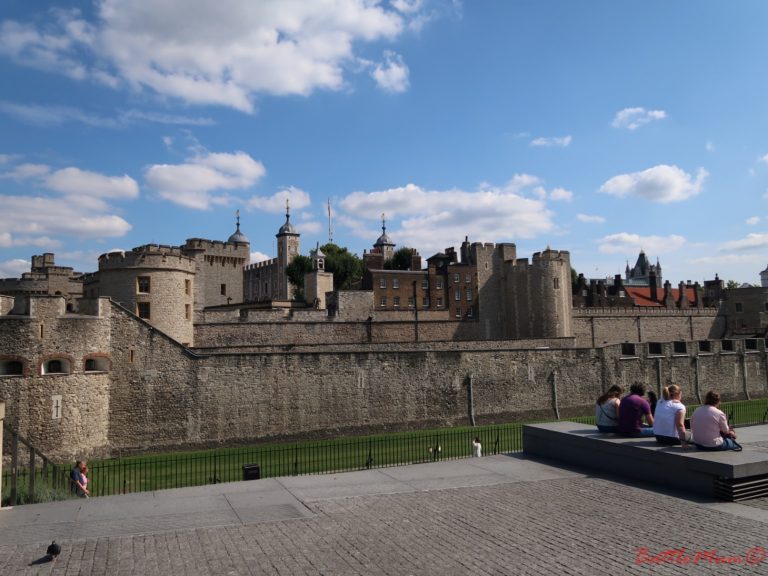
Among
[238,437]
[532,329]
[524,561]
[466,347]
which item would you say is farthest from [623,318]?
[524,561]

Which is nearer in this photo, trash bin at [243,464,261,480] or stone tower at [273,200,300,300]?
trash bin at [243,464,261,480]

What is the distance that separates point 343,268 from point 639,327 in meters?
34.2

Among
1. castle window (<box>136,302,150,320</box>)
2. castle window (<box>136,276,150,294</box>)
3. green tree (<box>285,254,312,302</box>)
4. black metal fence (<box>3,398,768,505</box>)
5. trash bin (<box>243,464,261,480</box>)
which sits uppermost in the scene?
green tree (<box>285,254,312,302</box>)

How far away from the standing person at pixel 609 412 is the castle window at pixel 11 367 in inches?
814

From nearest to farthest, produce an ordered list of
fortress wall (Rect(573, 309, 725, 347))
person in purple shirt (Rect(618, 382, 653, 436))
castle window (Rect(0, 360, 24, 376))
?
1. person in purple shirt (Rect(618, 382, 653, 436))
2. castle window (Rect(0, 360, 24, 376))
3. fortress wall (Rect(573, 309, 725, 347))

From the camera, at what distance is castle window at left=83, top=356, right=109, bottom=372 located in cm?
2483

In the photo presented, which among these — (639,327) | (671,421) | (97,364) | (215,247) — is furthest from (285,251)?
(671,421)

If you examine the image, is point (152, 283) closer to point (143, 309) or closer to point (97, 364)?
point (143, 309)

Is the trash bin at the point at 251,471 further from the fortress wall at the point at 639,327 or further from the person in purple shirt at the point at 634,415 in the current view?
the fortress wall at the point at 639,327

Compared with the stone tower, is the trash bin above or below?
below

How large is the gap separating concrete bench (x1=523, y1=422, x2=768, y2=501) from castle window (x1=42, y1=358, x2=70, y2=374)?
59.5 feet

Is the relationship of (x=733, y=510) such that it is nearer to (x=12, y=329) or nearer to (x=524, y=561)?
(x=524, y=561)

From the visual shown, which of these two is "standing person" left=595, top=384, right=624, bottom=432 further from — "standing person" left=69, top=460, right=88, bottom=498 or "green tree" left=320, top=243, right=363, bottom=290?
"green tree" left=320, top=243, right=363, bottom=290

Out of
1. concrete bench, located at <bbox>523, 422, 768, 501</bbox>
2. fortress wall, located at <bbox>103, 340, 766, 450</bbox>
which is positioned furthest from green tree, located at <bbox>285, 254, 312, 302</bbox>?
concrete bench, located at <bbox>523, 422, 768, 501</bbox>
